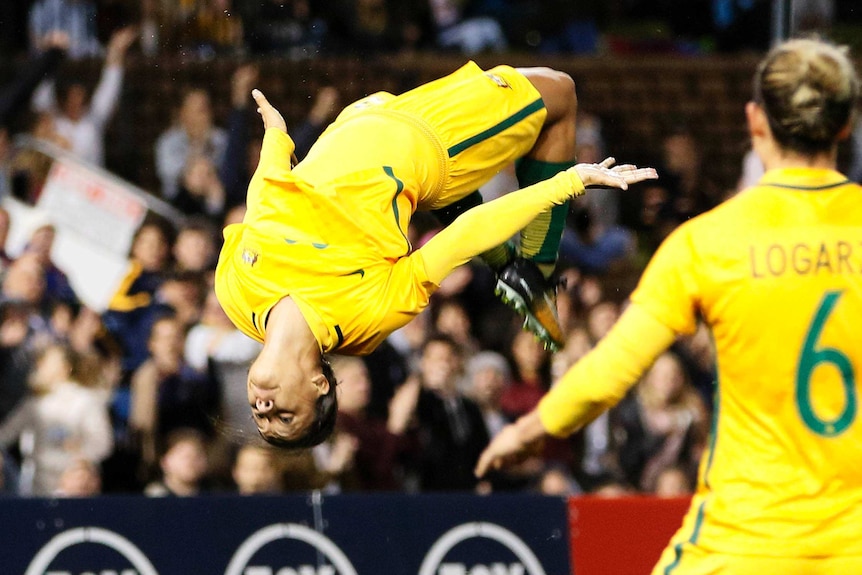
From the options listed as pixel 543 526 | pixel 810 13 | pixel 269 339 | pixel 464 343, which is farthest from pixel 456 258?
pixel 464 343

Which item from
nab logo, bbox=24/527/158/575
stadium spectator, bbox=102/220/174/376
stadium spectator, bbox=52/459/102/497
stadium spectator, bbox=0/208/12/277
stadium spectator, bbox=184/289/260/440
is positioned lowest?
nab logo, bbox=24/527/158/575

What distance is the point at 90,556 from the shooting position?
5.86 metres

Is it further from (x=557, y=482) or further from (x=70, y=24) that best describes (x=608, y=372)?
(x=70, y=24)

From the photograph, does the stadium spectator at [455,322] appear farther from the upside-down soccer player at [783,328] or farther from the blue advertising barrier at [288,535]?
the upside-down soccer player at [783,328]

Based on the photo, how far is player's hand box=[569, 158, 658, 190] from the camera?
14.6 feet

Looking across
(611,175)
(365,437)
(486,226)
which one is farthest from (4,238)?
(611,175)

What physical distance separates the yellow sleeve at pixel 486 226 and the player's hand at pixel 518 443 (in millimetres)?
1391

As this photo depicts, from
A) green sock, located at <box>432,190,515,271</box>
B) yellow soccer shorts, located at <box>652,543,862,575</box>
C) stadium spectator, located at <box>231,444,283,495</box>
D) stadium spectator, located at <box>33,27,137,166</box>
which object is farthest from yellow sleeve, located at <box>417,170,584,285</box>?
stadium spectator, located at <box>33,27,137,166</box>

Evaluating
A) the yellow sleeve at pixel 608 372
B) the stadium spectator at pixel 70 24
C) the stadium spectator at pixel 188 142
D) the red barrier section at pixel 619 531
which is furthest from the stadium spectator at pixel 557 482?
the stadium spectator at pixel 70 24

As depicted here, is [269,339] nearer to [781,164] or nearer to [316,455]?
[781,164]

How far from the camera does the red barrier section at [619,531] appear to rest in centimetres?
593

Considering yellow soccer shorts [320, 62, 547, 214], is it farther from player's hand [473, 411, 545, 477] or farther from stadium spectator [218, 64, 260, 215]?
stadium spectator [218, 64, 260, 215]

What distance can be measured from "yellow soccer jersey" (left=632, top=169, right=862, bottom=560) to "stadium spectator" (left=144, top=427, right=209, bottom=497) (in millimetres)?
3963

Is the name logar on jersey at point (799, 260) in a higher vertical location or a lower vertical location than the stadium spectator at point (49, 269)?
higher
